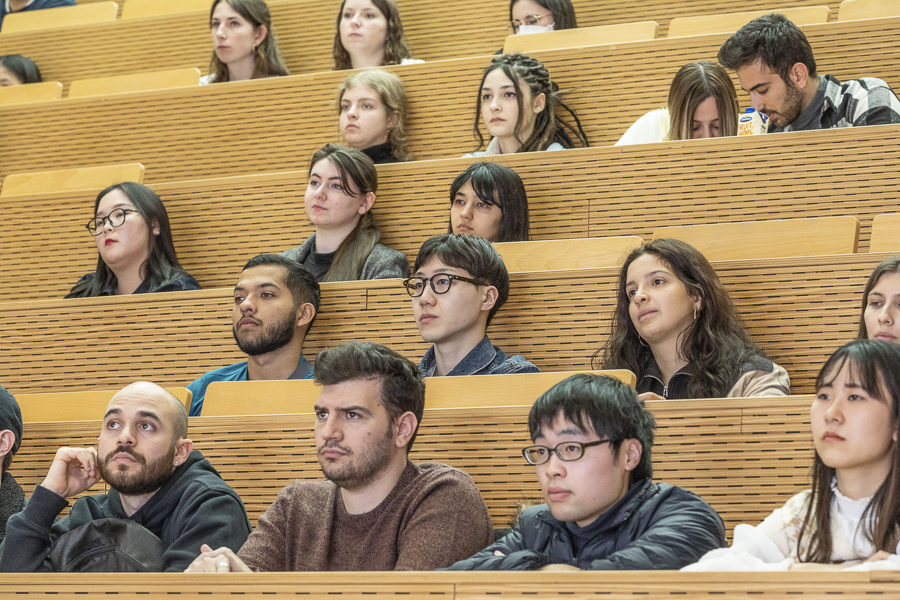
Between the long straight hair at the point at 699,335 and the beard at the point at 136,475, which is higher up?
the long straight hair at the point at 699,335

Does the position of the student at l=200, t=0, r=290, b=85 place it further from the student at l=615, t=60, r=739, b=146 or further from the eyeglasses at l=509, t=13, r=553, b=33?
the student at l=615, t=60, r=739, b=146

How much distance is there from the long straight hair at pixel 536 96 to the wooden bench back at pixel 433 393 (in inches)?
28.9

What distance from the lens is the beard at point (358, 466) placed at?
126 cm

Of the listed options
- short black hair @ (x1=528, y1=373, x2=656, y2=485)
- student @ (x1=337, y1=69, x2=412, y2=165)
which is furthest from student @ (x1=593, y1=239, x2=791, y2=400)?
student @ (x1=337, y1=69, x2=412, y2=165)

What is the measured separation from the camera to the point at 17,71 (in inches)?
112

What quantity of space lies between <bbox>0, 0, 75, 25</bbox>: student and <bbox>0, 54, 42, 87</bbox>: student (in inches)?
14.2

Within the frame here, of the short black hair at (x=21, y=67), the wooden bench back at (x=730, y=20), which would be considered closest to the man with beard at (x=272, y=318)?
the wooden bench back at (x=730, y=20)

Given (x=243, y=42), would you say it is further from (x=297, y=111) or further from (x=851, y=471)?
(x=851, y=471)

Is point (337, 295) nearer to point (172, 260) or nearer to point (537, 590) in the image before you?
point (172, 260)

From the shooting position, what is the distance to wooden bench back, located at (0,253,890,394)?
1597 millimetres

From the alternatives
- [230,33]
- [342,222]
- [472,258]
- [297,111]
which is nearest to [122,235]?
[342,222]

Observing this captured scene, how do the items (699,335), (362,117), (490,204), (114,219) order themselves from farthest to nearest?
(362,117)
(114,219)
(490,204)
(699,335)

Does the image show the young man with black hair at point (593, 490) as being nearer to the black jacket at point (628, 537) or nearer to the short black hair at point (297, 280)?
the black jacket at point (628, 537)

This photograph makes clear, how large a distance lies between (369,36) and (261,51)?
0.28 meters
